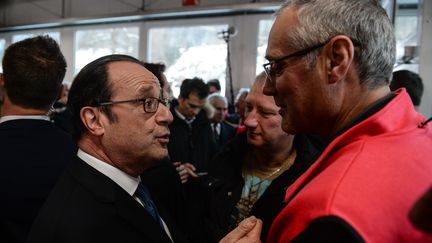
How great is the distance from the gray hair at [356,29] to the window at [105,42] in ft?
28.4

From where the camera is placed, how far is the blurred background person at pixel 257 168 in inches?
65.9

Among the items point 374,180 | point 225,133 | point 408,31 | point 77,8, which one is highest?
point 77,8

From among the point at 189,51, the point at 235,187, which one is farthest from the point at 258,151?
the point at 189,51

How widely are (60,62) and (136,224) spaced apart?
1.02 metres

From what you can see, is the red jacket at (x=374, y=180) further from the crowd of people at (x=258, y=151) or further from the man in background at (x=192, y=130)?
the man in background at (x=192, y=130)

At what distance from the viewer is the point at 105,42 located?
31.7ft

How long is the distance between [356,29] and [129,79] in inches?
30.5


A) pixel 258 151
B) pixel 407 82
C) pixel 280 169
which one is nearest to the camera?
pixel 280 169

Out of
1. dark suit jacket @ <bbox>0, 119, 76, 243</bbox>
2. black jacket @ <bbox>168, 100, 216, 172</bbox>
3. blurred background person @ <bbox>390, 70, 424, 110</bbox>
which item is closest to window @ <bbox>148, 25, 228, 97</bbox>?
black jacket @ <bbox>168, 100, 216, 172</bbox>

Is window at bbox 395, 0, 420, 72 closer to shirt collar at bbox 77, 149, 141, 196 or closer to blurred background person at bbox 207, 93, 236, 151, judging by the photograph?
blurred background person at bbox 207, 93, 236, 151

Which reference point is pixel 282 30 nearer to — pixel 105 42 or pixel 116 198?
pixel 116 198

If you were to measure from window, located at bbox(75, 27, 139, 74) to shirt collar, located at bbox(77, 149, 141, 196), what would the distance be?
323 inches

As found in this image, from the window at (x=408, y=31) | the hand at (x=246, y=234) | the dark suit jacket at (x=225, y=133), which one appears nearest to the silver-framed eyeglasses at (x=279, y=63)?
the hand at (x=246, y=234)

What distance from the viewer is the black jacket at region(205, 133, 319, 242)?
1.60 m
